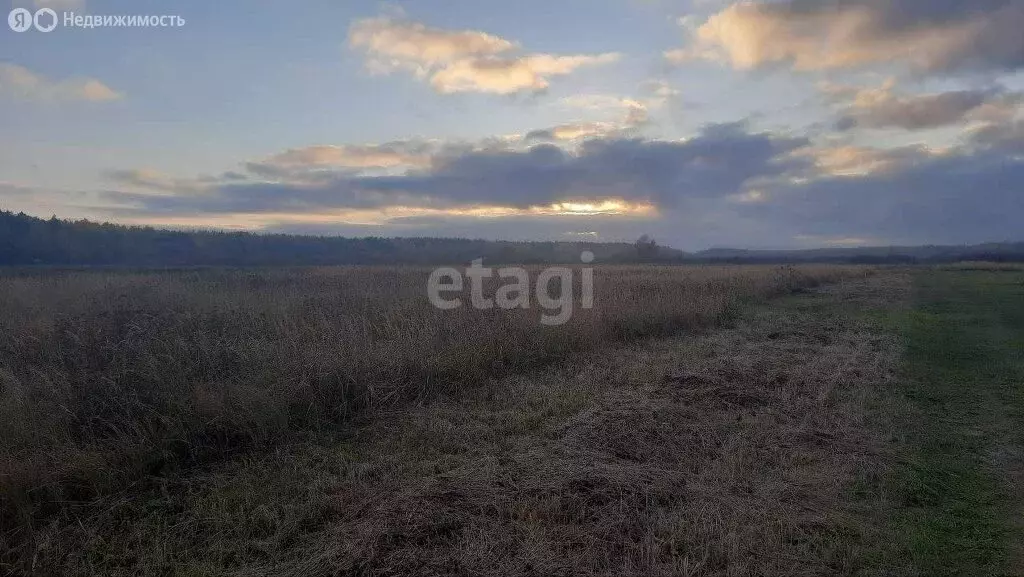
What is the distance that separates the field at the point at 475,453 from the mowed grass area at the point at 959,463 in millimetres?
32

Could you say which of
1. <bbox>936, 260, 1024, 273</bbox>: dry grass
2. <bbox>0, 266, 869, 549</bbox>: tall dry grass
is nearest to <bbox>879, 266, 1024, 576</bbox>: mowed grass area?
<bbox>0, 266, 869, 549</bbox>: tall dry grass

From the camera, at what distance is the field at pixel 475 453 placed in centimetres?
382

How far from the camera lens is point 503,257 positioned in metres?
69.9

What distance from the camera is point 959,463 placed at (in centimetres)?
545

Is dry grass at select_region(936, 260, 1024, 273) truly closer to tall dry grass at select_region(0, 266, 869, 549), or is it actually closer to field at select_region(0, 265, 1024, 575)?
field at select_region(0, 265, 1024, 575)

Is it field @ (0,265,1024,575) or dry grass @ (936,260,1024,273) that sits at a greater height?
dry grass @ (936,260,1024,273)

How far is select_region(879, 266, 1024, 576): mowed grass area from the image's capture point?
12.5ft

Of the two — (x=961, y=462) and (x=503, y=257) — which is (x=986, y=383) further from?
(x=503, y=257)

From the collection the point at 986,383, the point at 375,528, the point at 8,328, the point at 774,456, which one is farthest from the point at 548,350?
the point at 8,328

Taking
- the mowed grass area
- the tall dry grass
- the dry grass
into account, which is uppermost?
the dry grass

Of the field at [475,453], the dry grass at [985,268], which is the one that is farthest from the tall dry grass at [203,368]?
the dry grass at [985,268]

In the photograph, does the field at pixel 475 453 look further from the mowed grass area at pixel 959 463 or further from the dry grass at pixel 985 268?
the dry grass at pixel 985 268

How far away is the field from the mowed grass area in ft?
0.11

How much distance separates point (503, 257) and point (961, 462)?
6494cm
